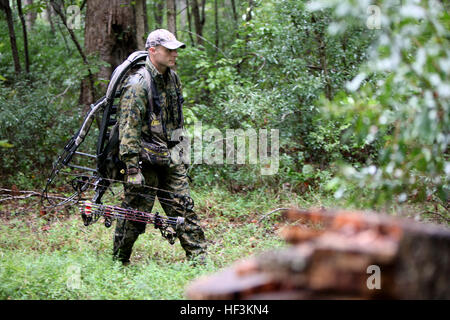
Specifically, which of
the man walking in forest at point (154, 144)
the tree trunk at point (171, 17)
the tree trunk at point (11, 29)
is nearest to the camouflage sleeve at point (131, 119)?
the man walking in forest at point (154, 144)

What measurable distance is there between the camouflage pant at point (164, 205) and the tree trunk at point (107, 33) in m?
5.05

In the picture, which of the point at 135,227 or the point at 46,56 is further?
the point at 46,56

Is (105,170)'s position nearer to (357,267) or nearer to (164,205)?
(164,205)

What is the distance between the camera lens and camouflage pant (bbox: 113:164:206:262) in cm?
538

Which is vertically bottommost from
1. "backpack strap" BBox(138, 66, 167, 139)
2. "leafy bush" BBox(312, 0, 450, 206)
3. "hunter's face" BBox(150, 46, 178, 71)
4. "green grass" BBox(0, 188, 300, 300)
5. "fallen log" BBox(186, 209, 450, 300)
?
"green grass" BBox(0, 188, 300, 300)

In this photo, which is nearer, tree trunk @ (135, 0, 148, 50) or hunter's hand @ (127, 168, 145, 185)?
hunter's hand @ (127, 168, 145, 185)

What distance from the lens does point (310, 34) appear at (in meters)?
8.98

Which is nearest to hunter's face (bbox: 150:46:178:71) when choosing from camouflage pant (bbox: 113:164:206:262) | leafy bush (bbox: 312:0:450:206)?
camouflage pant (bbox: 113:164:206:262)

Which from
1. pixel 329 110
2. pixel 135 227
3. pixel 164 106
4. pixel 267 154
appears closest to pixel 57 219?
pixel 135 227

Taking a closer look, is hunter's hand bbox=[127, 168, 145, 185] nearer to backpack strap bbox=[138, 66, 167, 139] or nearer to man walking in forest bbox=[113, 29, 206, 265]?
man walking in forest bbox=[113, 29, 206, 265]

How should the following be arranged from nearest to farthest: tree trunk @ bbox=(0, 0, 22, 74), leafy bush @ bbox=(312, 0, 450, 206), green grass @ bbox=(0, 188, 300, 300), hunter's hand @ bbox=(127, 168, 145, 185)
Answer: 1. leafy bush @ bbox=(312, 0, 450, 206)
2. green grass @ bbox=(0, 188, 300, 300)
3. hunter's hand @ bbox=(127, 168, 145, 185)
4. tree trunk @ bbox=(0, 0, 22, 74)
